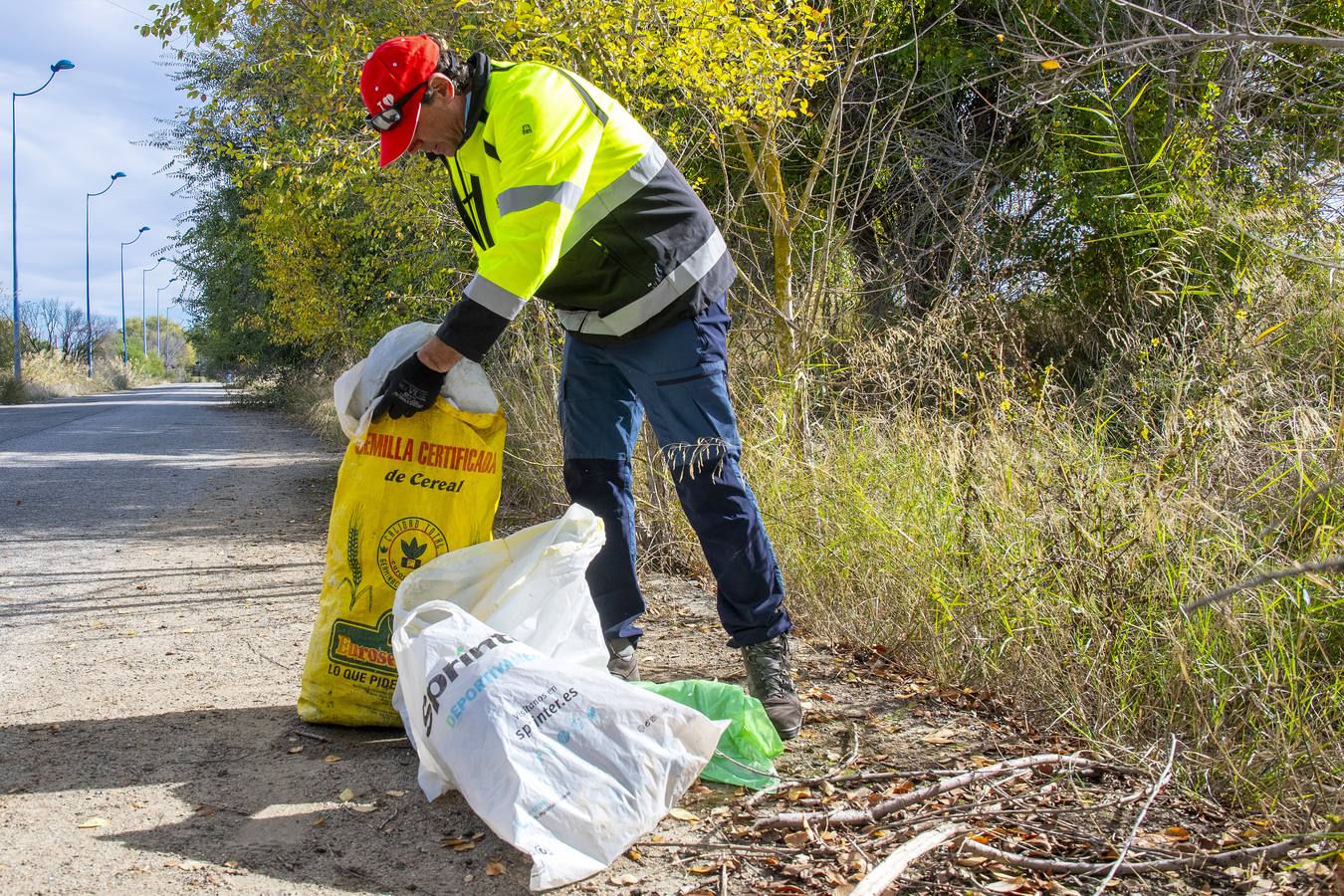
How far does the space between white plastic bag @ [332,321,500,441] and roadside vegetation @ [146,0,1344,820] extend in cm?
160

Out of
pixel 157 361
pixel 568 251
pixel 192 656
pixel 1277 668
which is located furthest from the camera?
pixel 157 361

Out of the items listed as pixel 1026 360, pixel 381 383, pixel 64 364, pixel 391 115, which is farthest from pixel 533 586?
pixel 64 364

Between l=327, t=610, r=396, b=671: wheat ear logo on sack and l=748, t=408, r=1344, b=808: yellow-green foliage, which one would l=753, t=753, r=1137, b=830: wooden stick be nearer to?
l=748, t=408, r=1344, b=808: yellow-green foliage

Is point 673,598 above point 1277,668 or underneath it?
underneath

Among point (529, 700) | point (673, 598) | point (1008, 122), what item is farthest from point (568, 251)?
point (1008, 122)

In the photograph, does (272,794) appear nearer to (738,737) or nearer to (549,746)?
(549,746)

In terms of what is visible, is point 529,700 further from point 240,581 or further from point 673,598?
point 240,581

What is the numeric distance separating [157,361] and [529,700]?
92.9 metres

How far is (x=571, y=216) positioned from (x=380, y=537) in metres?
1.05

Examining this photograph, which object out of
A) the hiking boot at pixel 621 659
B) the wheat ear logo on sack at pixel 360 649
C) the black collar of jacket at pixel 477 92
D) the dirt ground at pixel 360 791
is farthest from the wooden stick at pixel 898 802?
the black collar of jacket at pixel 477 92

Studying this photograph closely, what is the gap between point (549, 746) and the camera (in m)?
2.02

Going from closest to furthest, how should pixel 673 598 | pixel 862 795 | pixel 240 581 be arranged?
pixel 862 795
pixel 673 598
pixel 240 581

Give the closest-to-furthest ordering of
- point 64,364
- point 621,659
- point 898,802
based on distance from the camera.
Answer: point 898,802, point 621,659, point 64,364

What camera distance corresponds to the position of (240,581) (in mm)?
4707
